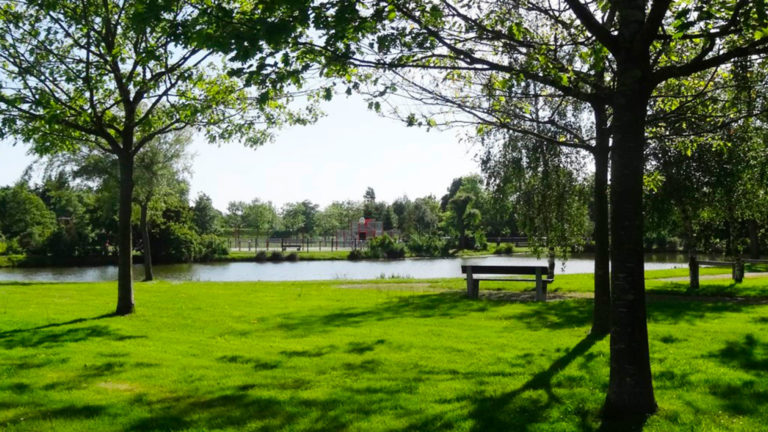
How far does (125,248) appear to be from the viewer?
1366cm

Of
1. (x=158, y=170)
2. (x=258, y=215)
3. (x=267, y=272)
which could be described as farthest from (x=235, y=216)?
(x=158, y=170)

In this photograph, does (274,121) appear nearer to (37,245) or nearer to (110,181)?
(110,181)

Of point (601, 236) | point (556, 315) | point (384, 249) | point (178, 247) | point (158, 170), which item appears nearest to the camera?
point (601, 236)

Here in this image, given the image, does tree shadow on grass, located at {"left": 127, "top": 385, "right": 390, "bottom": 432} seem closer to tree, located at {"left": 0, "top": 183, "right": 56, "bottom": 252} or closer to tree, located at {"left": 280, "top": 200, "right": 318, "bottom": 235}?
tree, located at {"left": 0, "top": 183, "right": 56, "bottom": 252}

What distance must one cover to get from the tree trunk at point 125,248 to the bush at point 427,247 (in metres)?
50.3

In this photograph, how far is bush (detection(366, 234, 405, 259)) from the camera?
60.6 metres

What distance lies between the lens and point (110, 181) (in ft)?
95.1

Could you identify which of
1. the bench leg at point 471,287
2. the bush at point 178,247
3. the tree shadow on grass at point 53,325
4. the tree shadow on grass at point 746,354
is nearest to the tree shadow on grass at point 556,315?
the bench leg at point 471,287

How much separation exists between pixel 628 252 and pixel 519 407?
6.42 ft

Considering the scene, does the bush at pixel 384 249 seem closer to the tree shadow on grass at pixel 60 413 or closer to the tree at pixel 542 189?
the tree at pixel 542 189

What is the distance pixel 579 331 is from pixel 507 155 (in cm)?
840

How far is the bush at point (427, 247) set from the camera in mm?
63656

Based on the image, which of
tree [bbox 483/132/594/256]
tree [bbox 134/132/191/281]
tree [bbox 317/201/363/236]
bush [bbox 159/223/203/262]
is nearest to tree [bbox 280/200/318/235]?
tree [bbox 317/201/363/236]

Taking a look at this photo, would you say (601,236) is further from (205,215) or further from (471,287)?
(205,215)
